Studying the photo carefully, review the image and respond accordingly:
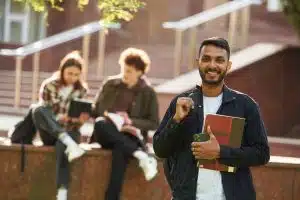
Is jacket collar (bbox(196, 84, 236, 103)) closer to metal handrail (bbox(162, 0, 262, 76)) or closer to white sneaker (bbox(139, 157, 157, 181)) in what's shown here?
white sneaker (bbox(139, 157, 157, 181))

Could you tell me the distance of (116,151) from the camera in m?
8.85

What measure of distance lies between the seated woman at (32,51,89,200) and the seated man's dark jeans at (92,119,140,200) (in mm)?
257

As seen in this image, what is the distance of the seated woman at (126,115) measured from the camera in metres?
8.84

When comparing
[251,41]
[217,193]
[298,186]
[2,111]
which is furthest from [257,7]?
[217,193]

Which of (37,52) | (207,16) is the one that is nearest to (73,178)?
(207,16)

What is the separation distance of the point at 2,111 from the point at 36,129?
6656 millimetres

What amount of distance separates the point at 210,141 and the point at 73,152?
14.1ft

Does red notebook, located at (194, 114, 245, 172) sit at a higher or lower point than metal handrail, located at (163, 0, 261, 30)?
lower

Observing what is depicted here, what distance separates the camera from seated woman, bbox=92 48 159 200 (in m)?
8.84

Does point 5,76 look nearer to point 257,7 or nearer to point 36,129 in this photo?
point 257,7

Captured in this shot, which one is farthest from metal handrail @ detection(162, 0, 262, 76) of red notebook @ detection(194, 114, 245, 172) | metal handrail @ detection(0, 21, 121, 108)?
red notebook @ detection(194, 114, 245, 172)

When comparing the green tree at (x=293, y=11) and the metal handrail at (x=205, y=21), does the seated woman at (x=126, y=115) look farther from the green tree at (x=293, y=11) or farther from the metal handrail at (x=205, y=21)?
the metal handrail at (x=205, y=21)

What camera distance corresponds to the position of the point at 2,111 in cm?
1567

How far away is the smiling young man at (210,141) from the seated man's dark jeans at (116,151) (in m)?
3.87
